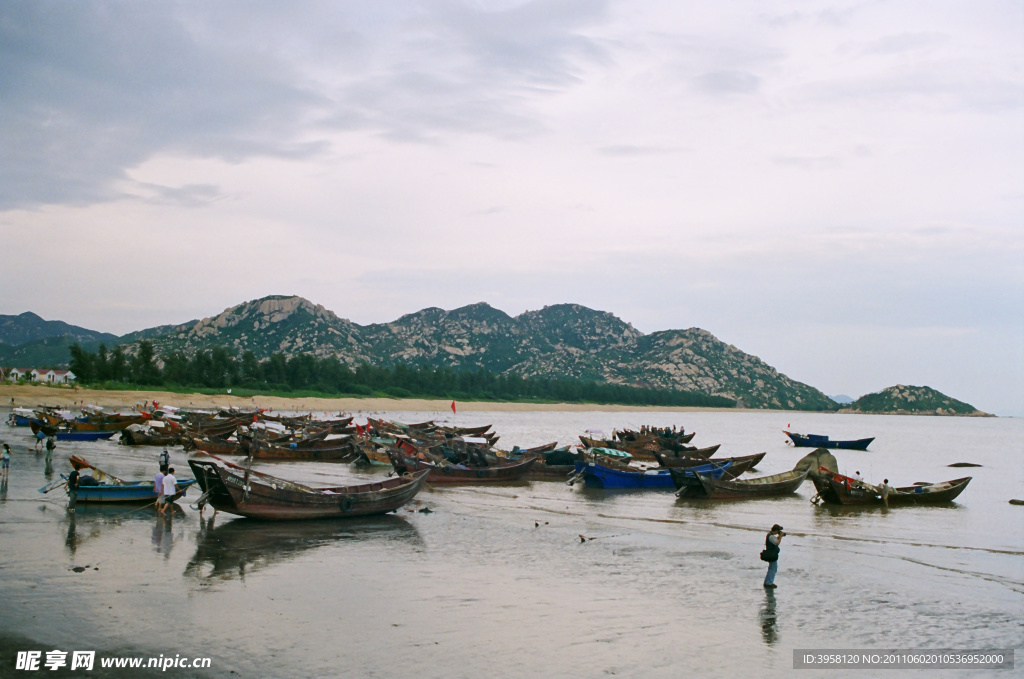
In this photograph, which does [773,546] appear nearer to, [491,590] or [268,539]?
[491,590]

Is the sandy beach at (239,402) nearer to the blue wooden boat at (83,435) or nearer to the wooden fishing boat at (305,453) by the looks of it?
the blue wooden boat at (83,435)

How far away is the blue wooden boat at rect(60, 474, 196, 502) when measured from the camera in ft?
80.6

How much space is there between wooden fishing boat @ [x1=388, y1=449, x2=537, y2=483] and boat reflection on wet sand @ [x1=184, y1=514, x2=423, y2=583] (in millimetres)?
10137

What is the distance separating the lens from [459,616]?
49.7ft

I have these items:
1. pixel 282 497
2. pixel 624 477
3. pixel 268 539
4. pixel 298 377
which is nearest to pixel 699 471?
pixel 624 477

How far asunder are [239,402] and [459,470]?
7721 centimetres

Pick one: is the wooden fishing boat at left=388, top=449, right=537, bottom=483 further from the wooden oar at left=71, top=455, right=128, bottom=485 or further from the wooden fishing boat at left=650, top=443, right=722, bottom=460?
the wooden fishing boat at left=650, top=443, right=722, bottom=460

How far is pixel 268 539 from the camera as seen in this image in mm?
21906

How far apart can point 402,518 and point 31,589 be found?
13.8 meters

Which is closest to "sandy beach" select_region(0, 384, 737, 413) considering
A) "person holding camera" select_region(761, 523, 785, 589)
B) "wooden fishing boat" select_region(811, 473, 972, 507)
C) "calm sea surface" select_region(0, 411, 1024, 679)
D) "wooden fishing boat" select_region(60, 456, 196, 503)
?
"wooden fishing boat" select_region(60, 456, 196, 503)

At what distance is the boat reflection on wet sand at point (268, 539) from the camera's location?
18.1m

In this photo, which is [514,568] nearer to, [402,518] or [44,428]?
[402,518]

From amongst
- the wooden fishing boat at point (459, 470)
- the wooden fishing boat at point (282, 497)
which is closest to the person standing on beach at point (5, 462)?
the wooden fishing boat at point (282, 497)

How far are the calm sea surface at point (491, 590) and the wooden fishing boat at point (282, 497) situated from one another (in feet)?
1.66
